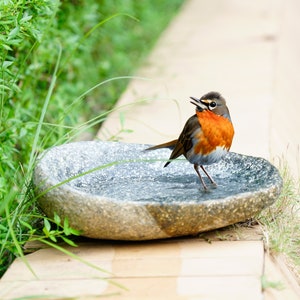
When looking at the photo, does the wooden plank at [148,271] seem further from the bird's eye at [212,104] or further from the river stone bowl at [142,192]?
the bird's eye at [212,104]

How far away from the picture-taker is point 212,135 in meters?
4.36

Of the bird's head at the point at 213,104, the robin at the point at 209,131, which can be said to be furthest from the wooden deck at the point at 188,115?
the bird's head at the point at 213,104

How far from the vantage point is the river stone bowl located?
3.96m

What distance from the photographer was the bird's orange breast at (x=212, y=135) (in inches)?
172

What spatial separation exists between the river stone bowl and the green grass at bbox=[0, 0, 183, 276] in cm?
13

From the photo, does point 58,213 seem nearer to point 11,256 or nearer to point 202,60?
point 11,256

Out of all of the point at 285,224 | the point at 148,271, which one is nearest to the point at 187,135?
the point at 285,224

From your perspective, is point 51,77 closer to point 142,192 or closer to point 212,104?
point 142,192

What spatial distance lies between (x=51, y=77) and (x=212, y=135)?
3.16 m

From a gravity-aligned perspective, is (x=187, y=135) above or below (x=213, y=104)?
below

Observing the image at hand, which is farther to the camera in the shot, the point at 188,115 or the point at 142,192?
the point at 188,115

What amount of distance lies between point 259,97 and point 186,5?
17.5 ft

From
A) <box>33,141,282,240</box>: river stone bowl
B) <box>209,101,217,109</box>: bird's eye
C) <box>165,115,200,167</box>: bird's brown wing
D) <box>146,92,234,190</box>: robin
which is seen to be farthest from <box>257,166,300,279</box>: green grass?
<box>209,101,217,109</box>: bird's eye

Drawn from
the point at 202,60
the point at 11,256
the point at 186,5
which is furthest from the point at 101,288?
the point at 186,5
